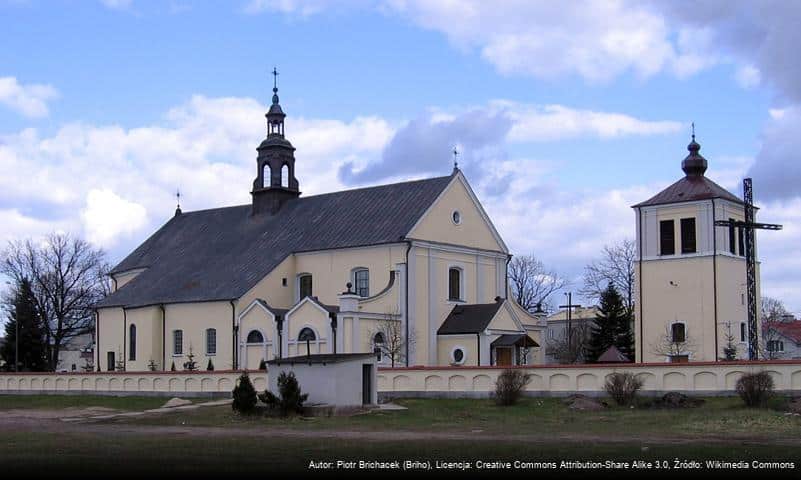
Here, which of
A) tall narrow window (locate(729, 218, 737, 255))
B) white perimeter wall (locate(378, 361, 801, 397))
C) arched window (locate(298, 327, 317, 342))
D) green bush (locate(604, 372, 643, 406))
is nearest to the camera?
white perimeter wall (locate(378, 361, 801, 397))

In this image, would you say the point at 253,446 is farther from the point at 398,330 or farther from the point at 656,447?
the point at 398,330

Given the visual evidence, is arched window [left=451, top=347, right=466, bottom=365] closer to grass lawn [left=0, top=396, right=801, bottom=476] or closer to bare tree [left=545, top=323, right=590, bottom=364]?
grass lawn [left=0, top=396, right=801, bottom=476]

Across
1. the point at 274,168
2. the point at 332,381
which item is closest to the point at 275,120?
the point at 274,168

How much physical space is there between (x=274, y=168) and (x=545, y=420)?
117 feet

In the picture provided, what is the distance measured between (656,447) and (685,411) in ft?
35.3

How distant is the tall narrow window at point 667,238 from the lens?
189ft

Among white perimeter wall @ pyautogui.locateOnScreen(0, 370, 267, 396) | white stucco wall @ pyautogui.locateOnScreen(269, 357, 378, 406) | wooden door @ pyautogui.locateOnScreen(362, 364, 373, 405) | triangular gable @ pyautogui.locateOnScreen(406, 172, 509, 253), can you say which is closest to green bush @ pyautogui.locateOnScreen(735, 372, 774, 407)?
wooden door @ pyautogui.locateOnScreen(362, 364, 373, 405)

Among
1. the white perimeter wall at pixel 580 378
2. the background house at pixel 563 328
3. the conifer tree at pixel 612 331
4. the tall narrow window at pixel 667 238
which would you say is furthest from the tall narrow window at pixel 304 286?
the background house at pixel 563 328

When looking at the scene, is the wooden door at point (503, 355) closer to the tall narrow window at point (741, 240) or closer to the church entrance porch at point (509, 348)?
the church entrance porch at point (509, 348)

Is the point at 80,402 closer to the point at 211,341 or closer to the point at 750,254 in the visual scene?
the point at 211,341

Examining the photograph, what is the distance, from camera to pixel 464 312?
2223 inches

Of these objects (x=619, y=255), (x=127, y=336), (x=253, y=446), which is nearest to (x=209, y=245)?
(x=127, y=336)

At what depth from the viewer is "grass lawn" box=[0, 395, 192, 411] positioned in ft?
155

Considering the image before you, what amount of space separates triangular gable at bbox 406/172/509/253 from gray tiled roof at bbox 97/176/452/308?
20.6 inches
